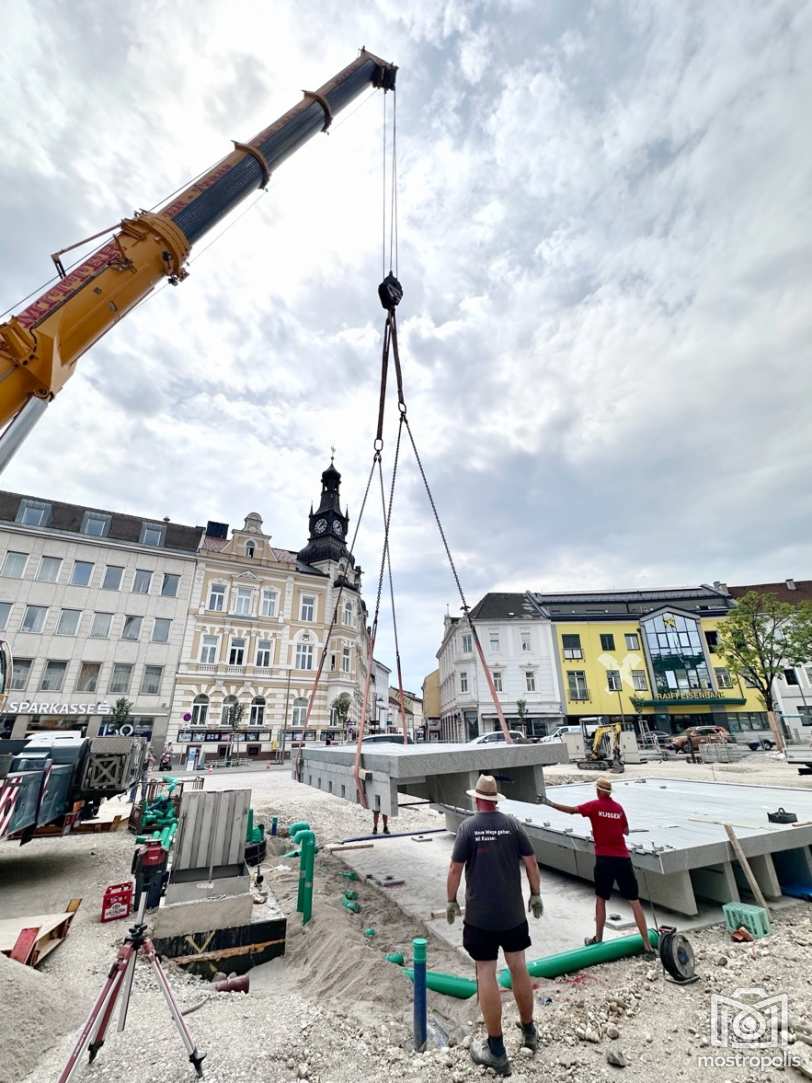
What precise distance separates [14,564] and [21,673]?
674 cm

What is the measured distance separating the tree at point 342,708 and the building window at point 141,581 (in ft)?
49.8

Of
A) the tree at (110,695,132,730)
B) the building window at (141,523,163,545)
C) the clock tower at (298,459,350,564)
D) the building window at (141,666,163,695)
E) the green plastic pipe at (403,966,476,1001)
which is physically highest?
the clock tower at (298,459,350,564)

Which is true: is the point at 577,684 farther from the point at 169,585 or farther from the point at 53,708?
the point at 53,708

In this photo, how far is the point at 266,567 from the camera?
34875 millimetres

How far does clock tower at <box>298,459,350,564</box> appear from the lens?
133 ft

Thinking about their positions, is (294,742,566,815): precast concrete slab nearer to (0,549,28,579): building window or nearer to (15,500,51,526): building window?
(0,549,28,579): building window

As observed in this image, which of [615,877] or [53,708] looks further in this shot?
[53,708]

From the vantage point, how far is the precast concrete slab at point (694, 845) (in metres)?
5.49

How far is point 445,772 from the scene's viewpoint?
5395mm

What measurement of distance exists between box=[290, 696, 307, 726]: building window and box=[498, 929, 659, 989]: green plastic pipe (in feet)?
98.3

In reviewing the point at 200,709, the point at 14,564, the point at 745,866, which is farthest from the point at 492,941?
the point at 14,564

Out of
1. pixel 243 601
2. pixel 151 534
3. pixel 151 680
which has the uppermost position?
pixel 151 534

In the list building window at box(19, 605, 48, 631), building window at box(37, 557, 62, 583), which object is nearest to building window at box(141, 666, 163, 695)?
building window at box(19, 605, 48, 631)

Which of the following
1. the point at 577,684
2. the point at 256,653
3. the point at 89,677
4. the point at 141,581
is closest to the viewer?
the point at 89,677
